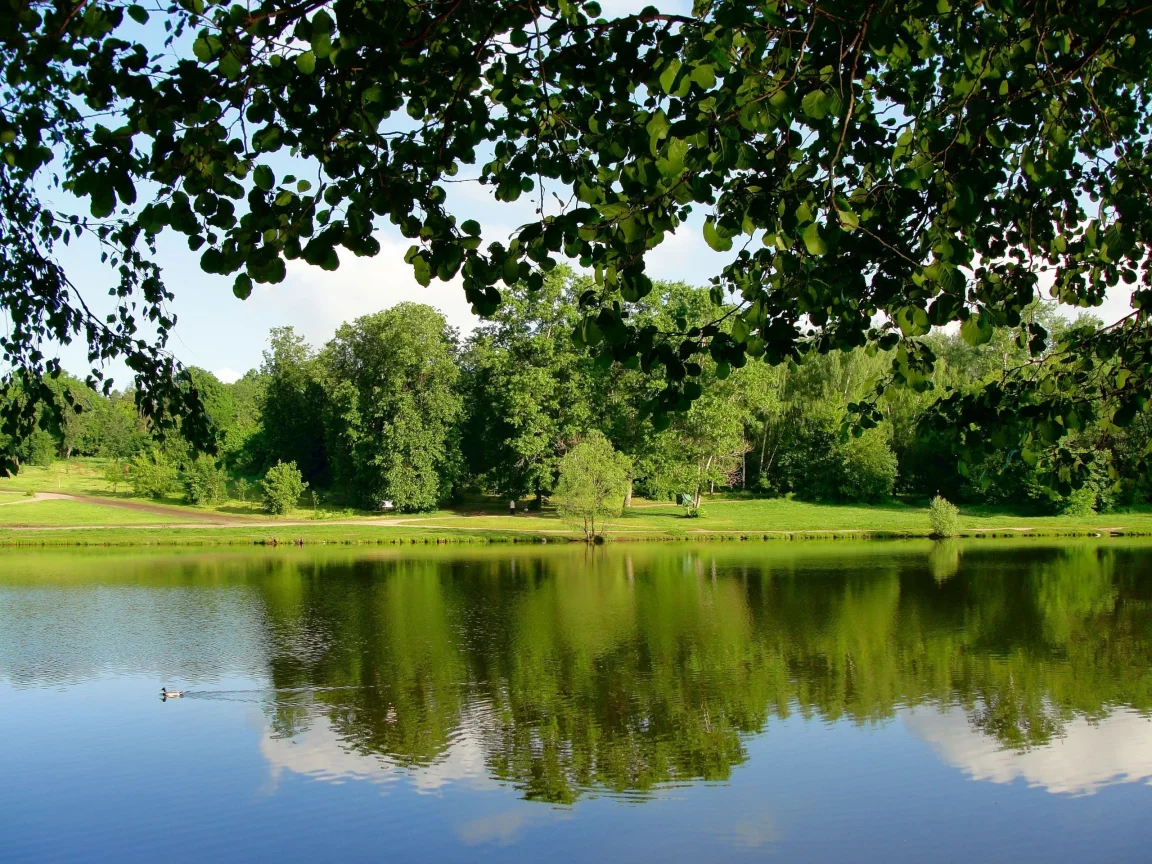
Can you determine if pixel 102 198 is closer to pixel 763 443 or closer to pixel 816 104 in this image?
pixel 816 104

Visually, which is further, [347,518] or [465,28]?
[347,518]

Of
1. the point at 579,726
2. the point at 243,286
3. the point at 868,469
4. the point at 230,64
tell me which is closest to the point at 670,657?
the point at 579,726

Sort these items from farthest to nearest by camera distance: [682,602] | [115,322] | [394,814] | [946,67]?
[682,602] → [394,814] → [115,322] → [946,67]

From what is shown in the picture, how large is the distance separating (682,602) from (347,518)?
2761 cm

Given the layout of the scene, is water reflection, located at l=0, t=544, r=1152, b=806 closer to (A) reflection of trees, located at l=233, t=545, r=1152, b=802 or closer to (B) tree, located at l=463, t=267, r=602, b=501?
(A) reflection of trees, located at l=233, t=545, r=1152, b=802

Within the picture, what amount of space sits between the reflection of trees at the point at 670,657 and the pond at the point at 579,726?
8 cm

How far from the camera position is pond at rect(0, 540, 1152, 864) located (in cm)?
891

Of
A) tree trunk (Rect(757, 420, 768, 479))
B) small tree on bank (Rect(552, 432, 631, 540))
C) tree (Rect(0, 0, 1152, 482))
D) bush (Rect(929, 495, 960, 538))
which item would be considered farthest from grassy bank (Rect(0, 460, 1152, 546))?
tree (Rect(0, 0, 1152, 482))

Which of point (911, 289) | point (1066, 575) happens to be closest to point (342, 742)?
point (911, 289)

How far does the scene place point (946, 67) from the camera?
5.27 metres

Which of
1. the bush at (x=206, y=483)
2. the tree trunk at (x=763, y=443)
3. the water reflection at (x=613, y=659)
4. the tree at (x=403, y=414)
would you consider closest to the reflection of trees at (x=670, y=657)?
the water reflection at (x=613, y=659)

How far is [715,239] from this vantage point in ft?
11.1

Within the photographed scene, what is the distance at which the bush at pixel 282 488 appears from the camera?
45188mm

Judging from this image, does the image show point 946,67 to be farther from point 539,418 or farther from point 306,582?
point 539,418
